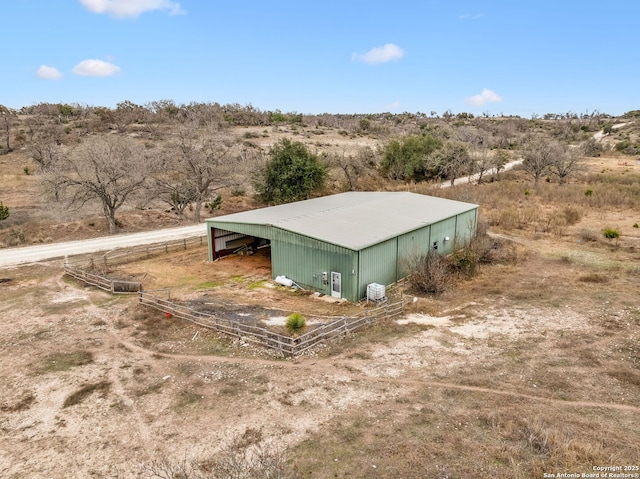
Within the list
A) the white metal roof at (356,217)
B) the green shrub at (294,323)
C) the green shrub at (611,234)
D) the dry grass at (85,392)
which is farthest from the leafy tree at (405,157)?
the dry grass at (85,392)

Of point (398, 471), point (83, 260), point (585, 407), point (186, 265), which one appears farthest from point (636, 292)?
point (83, 260)

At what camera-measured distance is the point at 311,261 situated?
22062 millimetres

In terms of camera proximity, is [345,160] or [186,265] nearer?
[186,265]

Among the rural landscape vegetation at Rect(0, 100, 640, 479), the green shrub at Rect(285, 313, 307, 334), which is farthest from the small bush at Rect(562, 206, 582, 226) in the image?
the green shrub at Rect(285, 313, 307, 334)

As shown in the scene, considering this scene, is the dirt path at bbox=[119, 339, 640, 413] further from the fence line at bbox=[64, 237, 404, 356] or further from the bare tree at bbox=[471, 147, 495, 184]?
the bare tree at bbox=[471, 147, 495, 184]

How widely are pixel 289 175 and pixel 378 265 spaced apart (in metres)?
21.6

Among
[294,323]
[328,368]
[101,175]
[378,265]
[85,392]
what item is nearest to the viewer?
[85,392]

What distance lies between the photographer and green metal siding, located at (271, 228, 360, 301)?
20688mm

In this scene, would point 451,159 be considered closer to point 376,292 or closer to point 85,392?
point 376,292

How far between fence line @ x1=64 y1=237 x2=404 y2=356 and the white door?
2.06 m

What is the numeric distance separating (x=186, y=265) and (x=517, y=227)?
2664 centimetres

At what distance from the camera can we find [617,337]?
16531 mm

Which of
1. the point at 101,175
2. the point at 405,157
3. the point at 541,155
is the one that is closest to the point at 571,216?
the point at 541,155

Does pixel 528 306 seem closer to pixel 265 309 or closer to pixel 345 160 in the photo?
pixel 265 309
